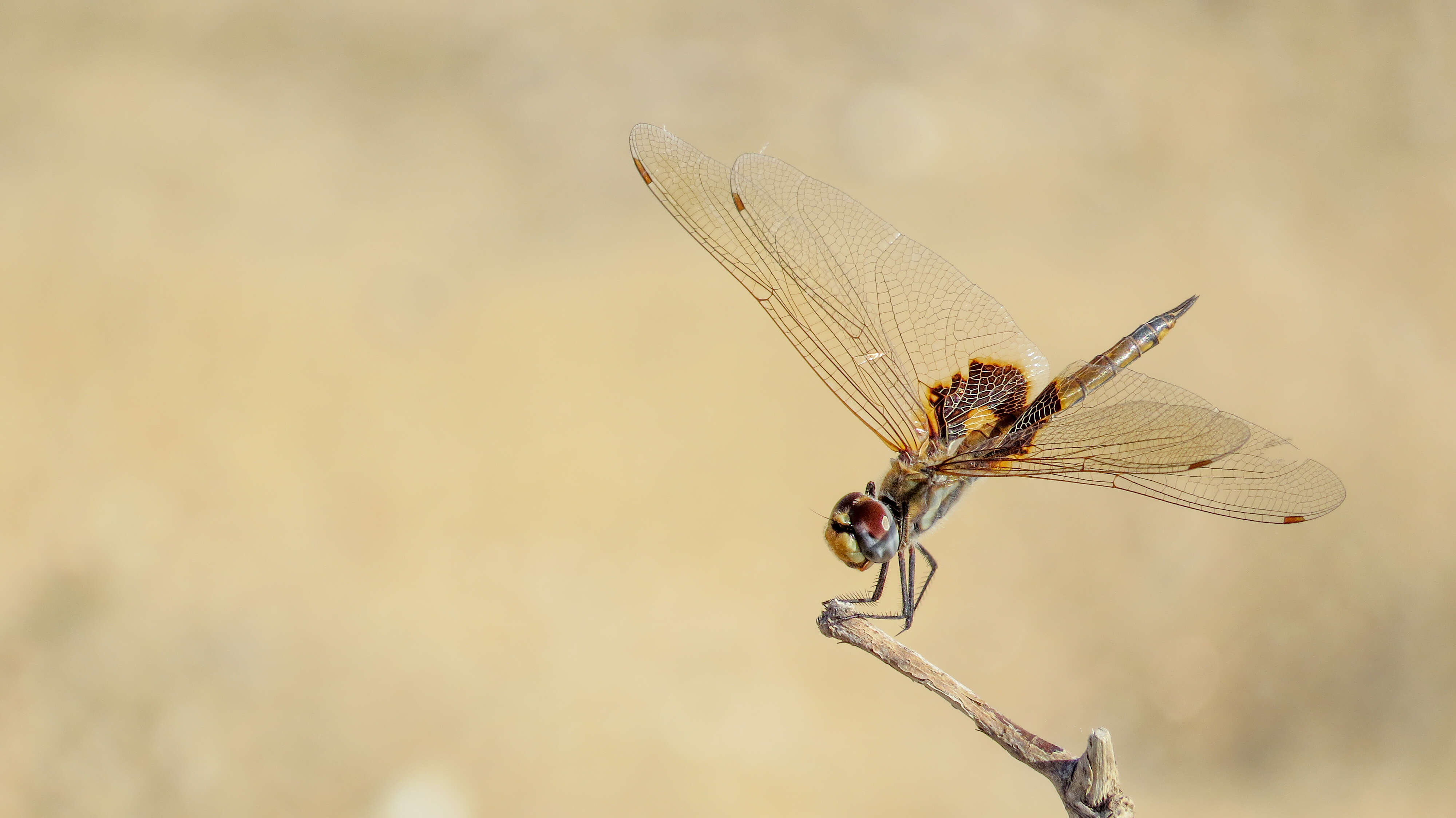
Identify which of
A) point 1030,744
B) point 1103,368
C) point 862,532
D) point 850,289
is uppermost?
point 1103,368

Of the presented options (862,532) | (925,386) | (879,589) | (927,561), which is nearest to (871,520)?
(862,532)

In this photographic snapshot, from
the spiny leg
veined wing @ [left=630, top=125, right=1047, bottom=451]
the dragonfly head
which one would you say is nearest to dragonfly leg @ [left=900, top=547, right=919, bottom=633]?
the spiny leg

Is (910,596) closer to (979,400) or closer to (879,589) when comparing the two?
(879,589)

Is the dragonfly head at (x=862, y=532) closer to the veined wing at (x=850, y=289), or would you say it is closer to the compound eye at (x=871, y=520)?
the compound eye at (x=871, y=520)

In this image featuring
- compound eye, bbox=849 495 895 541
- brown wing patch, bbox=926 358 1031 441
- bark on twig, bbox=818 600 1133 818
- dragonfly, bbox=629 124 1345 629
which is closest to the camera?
bark on twig, bbox=818 600 1133 818

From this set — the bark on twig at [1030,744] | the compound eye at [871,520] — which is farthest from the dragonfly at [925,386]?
the bark on twig at [1030,744]

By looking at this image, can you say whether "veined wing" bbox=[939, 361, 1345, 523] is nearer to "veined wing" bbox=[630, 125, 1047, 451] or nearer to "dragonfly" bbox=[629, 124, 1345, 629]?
"dragonfly" bbox=[629, 124, 1345, 629]
